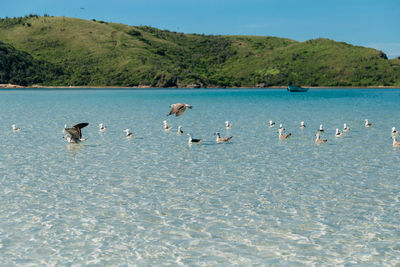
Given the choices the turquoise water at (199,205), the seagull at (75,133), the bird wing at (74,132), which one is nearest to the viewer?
the turquoise water at (199,205)

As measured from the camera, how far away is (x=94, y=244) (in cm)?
1190

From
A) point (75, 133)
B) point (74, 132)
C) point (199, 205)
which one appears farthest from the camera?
point (75, 133)

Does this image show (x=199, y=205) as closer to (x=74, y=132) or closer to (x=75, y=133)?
(x=74, y=132)

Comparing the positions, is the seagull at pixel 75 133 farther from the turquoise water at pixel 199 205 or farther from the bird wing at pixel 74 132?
the turquoise water at pixel 199 205

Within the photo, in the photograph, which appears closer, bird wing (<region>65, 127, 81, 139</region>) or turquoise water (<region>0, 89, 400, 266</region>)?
turquoise water (<region>0, 89, 400, 266</region>)

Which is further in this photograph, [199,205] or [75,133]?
[75,133]

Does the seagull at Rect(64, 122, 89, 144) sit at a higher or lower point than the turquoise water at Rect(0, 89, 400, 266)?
higher

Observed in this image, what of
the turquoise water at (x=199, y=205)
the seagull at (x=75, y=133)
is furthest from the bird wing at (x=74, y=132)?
the turquoise water at (x=199, y=205)

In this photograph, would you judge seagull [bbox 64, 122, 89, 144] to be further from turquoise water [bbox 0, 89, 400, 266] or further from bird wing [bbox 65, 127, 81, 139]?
turquoise water [bbox 0, 89, 400, 266]

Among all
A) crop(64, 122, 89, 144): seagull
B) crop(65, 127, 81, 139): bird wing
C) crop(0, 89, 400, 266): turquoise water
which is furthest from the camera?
crop(65, 127, 81, 139): bird wing

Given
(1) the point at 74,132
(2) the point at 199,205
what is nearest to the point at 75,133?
(1) the point at 74,132

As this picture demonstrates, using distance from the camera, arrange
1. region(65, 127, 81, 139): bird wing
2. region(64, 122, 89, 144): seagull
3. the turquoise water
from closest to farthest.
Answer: the turquoise water → region(64, 122, 89, 144): seagull → region(65, 127, 81, 139): bird wing

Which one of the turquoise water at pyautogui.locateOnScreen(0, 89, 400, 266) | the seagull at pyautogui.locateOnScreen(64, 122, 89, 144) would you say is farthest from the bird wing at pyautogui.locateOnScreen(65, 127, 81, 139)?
the turquoise water at pyautogui.locateOnScreen(0, 89, 400, 266)

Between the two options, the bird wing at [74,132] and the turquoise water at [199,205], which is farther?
the bird wing at [74,132]
